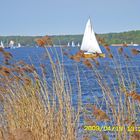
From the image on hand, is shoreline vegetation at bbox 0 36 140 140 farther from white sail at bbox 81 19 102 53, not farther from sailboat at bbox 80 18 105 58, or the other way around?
white sail at bbox 81 19 102 53

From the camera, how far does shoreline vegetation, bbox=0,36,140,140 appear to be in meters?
4.55

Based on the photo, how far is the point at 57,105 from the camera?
5152 mm

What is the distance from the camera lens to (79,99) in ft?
16.5

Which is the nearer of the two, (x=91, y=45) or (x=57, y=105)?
(x=57, y=105)

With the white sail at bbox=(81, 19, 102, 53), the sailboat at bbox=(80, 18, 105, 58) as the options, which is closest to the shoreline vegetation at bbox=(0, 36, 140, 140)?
the sailboat at bbox=(80, 18, 105, 58)

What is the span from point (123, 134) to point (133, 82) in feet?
1.89

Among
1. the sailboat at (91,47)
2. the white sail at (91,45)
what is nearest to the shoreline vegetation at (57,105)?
the sailboat at (91,47)

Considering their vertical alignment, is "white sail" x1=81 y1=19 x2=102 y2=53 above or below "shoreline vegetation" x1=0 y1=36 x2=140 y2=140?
above

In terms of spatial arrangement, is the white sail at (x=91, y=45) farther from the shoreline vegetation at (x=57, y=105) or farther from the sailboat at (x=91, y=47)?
the shoreline vegetation at (x=57, y=105)

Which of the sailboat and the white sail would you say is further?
the white sail

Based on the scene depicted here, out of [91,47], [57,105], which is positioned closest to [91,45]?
[91,47]

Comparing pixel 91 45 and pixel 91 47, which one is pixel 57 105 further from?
pixel 91 47

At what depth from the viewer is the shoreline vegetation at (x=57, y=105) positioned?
14.9 ft

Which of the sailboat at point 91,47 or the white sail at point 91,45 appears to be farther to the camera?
the white sail at point 91,45
